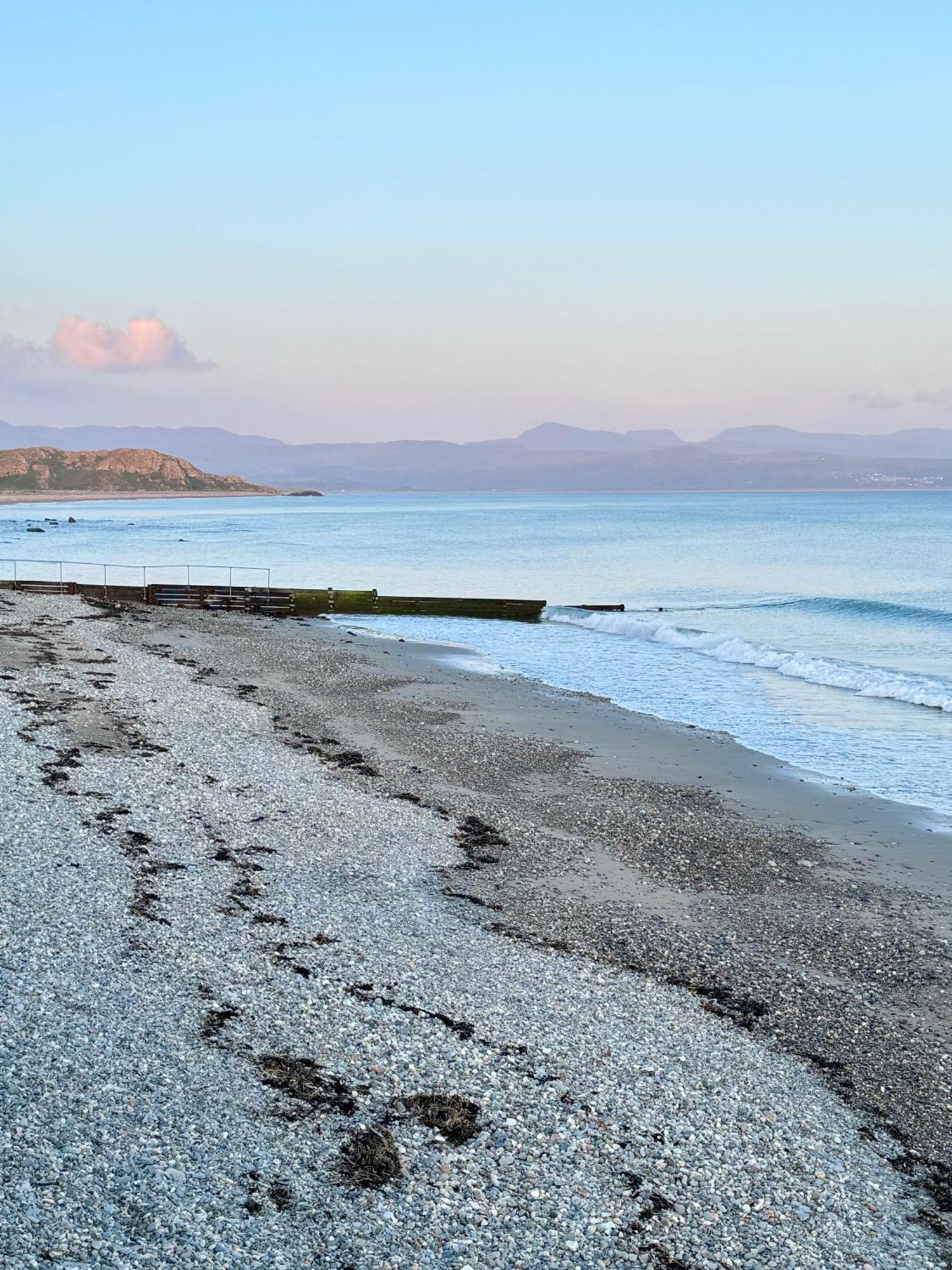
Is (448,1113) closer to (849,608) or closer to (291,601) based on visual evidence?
(291,601)

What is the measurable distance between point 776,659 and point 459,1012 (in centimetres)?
2791

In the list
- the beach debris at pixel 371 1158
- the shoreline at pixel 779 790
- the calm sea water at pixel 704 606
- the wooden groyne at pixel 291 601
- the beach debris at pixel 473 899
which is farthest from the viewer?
the wooden groyne at pixel 291 601

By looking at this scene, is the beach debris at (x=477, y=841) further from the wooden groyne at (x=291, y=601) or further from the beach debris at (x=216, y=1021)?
the wooden groyne at (x=291, y=601)

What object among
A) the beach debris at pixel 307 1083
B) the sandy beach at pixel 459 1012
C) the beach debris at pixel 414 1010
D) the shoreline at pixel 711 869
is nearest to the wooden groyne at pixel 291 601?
the shoreline at pixel 711 869

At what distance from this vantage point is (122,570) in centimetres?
6450

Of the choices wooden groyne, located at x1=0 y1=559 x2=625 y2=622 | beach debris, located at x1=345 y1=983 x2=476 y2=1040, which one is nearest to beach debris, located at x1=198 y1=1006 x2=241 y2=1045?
beach debris, located at x1=345 y1=983 x2=476 y2=1040

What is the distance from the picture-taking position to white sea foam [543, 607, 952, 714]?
28875mm

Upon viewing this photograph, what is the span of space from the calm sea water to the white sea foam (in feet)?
0.36

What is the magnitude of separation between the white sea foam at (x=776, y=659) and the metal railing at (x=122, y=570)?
63.1ft

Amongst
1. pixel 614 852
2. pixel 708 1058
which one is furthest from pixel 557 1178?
pixel 614 852

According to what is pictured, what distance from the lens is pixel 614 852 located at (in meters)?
14.9

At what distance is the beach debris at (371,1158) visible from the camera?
6910mm

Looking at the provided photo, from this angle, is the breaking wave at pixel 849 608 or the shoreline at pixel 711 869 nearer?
the shoreline at pixel 711 869

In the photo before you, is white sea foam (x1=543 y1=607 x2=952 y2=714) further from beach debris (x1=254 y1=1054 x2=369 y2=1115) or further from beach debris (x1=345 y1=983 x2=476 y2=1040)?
beach debris (x1=254 y1=1054 x2=369 y2=1115)
